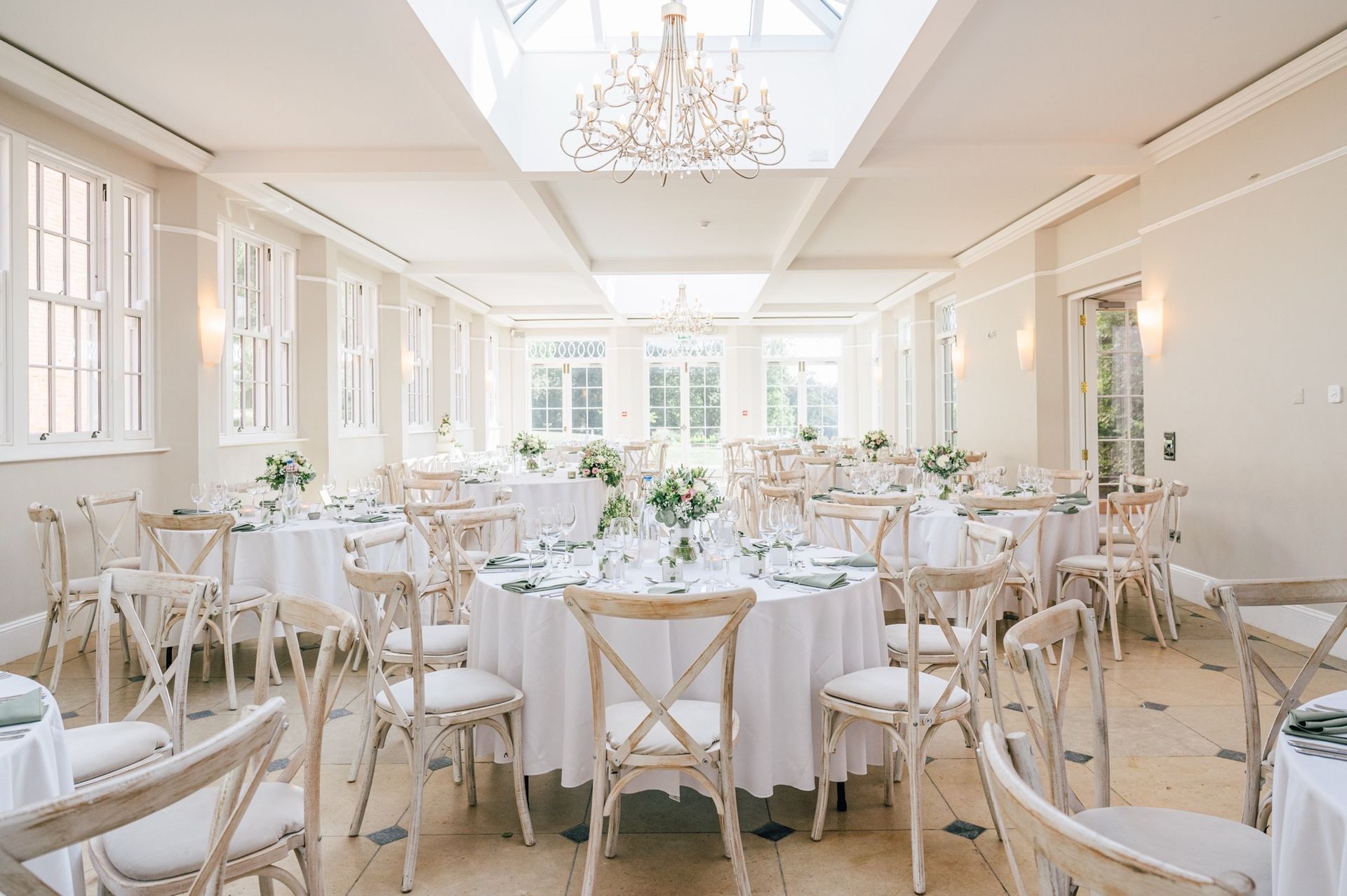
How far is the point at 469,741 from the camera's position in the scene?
128 inches

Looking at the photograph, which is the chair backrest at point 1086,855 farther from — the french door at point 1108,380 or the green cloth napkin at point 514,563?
the french door at point 1108,380

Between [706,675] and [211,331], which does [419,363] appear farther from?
[706,675]

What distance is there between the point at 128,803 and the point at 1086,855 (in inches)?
48.1

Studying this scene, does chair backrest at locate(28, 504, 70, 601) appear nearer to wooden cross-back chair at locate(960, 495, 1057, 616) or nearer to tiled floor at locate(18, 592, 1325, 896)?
tiled floor at locate(18, 592, 1325, 896)

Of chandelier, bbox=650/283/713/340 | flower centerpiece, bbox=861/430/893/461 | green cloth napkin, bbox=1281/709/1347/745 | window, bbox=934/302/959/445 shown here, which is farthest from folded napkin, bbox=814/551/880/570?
chandelier, bbox=650/283/713/340

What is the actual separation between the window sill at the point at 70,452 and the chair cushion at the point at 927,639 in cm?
554

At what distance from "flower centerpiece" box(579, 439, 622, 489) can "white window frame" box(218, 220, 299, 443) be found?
132 inches

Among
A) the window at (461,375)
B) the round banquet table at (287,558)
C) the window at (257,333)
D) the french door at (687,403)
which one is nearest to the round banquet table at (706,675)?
the round banquet table at (287,558)

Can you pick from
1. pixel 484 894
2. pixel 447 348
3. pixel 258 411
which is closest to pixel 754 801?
pixel 484 894

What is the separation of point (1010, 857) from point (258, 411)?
8.54 m

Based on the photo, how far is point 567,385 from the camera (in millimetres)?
17969

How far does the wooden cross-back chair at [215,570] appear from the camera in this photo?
427 centimetres

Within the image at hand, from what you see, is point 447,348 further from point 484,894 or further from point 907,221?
point 484,894

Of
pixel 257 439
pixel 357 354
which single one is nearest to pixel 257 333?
pixel 257 439
